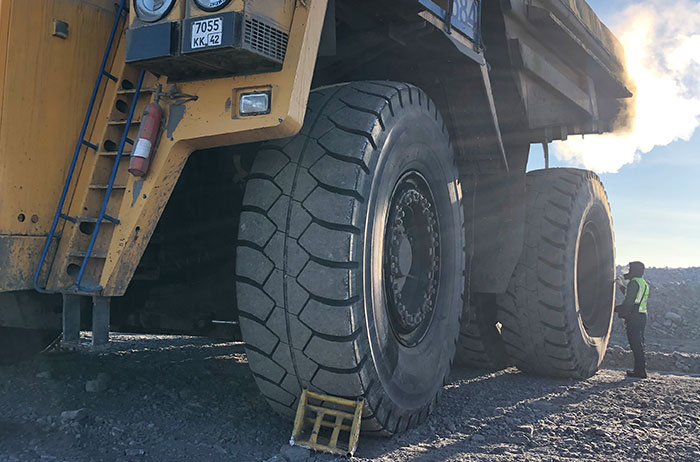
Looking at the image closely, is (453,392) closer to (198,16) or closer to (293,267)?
(293,267)

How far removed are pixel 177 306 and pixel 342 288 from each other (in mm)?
1527

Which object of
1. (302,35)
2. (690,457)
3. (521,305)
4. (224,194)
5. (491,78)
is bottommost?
(690,457)

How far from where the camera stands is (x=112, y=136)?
2.68 m

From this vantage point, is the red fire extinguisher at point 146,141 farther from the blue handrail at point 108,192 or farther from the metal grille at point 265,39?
the metal grille at point 265,39

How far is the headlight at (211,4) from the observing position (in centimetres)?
225

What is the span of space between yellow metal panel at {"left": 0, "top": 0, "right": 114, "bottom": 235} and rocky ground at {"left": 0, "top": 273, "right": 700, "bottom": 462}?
27.3 inches

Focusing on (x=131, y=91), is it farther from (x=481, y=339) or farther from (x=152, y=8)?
(x=481, y=339)

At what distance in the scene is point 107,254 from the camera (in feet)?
8.13

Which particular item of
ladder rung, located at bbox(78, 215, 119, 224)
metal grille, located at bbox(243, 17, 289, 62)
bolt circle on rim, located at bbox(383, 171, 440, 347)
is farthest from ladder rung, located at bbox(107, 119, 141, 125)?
bolt circle on rim, located at bbox(383, 171, 440, 347)

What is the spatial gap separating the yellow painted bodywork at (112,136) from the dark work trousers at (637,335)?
5.32 metres

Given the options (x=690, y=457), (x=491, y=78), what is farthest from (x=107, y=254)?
(x=491, y=78)

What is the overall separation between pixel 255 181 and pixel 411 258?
3.23ft

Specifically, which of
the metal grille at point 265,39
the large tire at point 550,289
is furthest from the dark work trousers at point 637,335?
the metal grille at point 265,39

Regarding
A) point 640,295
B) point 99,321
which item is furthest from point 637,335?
point 99,321
